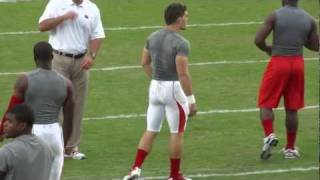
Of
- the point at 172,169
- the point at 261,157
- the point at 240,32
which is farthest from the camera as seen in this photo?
the point at 240,32

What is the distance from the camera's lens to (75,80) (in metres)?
13.0

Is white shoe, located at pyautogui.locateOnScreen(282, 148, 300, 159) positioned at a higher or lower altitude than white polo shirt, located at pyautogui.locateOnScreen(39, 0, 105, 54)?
lower

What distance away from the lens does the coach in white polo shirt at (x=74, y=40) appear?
1282 centimetres

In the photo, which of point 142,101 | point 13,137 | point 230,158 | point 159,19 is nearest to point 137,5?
point 159,19

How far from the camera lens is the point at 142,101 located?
53.0 feet

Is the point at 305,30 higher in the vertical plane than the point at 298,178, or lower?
higher

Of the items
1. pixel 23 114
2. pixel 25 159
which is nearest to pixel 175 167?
pixel 23 114

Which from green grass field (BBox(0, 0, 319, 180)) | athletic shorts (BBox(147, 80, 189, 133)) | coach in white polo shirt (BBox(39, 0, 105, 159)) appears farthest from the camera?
coach in white polo shirt (BBox(39, 0, 105, 159))

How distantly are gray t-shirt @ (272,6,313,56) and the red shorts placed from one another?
0.10 m

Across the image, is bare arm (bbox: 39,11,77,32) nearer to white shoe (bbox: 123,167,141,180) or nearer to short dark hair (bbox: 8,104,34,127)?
white shoe (bbox: 123,167,141,180)

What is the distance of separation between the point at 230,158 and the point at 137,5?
10770 millimetres

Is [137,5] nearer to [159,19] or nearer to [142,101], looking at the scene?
[159,19]

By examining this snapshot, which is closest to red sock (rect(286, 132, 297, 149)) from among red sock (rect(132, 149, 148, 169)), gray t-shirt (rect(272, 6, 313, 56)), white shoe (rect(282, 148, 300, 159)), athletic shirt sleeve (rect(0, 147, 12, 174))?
white shoe (rect(282, 148, 300, 159))

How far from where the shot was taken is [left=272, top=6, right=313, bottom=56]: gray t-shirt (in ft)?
41.3
